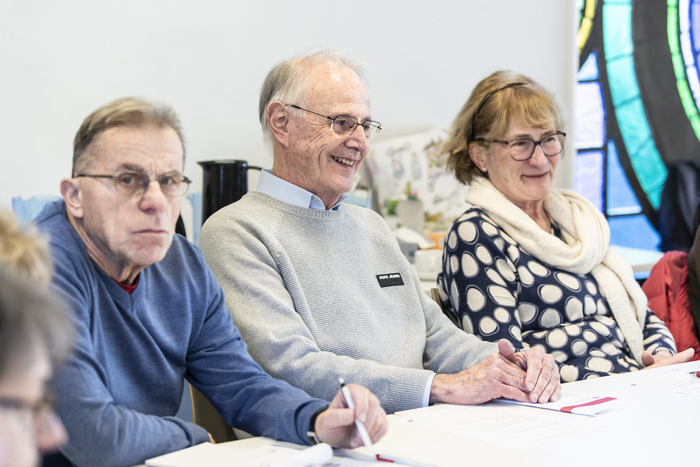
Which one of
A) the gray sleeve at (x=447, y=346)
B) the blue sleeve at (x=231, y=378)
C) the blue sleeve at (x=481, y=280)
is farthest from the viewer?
the blue sleeve at (x=481, y=280)

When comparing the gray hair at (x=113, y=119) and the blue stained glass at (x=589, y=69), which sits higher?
the blue stained glass at (x=589, y=69)

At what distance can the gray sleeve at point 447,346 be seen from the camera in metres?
1.63

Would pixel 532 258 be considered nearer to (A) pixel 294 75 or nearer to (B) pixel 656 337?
(B) pixel 656 337

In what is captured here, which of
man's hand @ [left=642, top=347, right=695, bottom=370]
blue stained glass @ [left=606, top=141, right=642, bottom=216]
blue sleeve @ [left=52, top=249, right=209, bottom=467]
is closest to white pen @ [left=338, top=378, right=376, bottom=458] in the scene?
blue sleeve @ [left=52, top=249, right=209, bottom=467]

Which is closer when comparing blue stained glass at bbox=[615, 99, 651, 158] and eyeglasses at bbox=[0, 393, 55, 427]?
eyeglasses at bbox=[0, 393, 55, 427]

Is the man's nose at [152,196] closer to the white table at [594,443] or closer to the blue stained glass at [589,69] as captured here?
the white table at [594,443]

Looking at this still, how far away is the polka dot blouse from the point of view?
1765mm

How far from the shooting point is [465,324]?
5.96 feet

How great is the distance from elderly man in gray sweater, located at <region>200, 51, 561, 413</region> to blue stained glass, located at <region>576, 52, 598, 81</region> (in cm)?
231

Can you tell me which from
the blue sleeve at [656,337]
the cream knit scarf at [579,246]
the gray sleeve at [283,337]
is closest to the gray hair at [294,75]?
the gray sleeve at [283,337]

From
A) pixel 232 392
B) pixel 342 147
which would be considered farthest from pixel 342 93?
pixel 232 392

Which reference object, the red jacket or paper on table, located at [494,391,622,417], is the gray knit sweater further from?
the red jacket

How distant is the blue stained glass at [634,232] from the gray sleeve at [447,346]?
Answer: 92.2 inches

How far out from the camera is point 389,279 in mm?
1703
